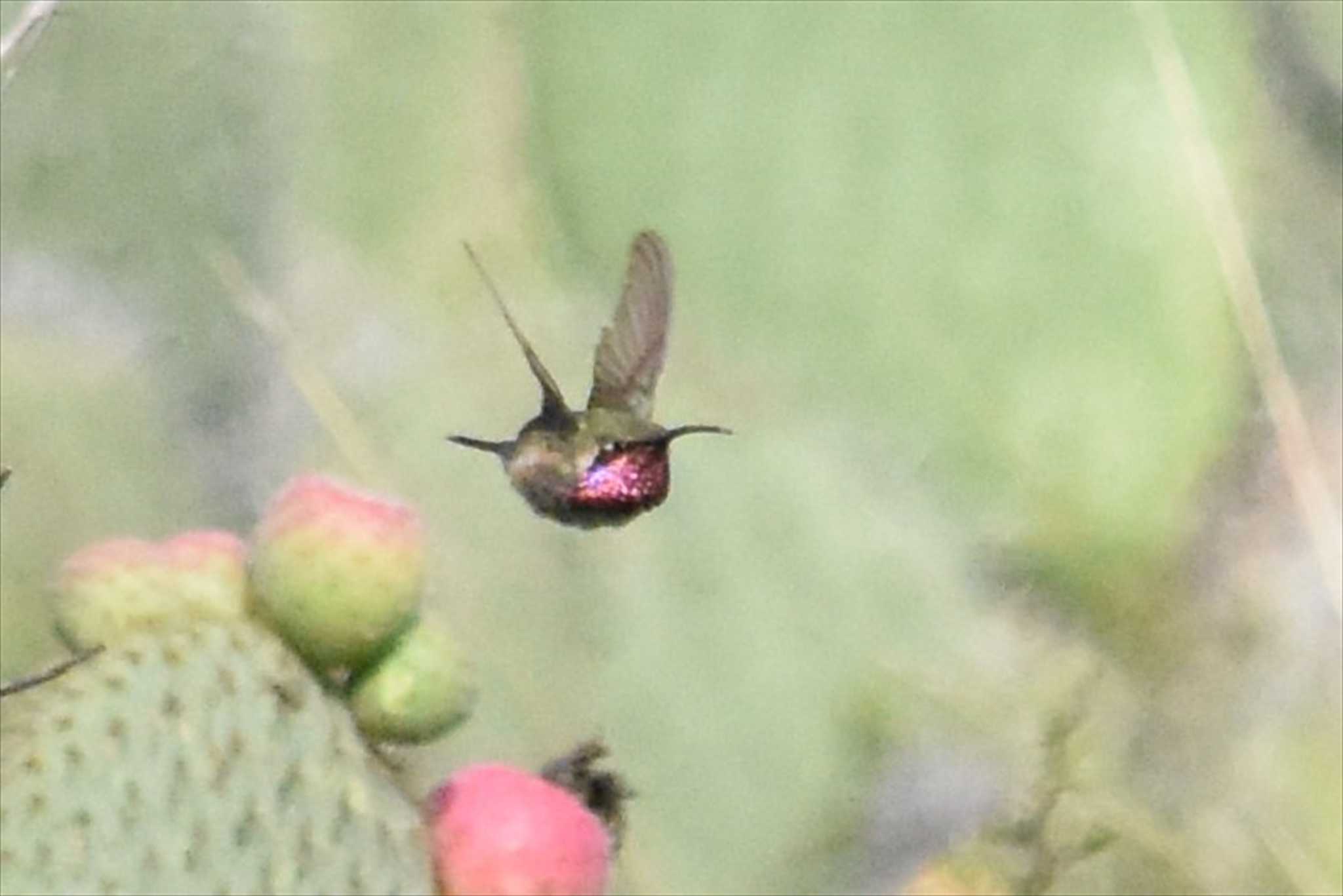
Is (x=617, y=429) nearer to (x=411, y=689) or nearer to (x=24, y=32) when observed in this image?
(x=411, y=689)

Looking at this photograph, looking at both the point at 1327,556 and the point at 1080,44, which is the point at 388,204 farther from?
the point at 1327,556

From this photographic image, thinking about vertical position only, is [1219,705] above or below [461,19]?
below

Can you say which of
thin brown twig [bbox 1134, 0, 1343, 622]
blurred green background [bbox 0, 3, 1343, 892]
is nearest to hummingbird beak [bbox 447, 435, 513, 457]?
blurred green background [bbox 0, 3, 1343, 892]

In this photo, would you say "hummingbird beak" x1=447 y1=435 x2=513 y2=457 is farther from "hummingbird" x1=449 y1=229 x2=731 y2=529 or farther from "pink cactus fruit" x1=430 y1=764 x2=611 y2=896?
"pink cactus fruit" x1=430 y1=764 x2=611 y2=896

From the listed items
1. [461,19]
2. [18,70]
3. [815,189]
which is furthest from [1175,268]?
[18,70]

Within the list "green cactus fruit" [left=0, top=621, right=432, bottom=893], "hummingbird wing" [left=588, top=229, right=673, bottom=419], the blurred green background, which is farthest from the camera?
the blurred green background

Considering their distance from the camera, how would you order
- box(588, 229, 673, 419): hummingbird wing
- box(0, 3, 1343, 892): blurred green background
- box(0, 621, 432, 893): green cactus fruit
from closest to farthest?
1. box(0, 621, 432, 893): green cactus fruit
2. box(588, 229, 673, 419): hummingbird wing
3. box(0, 3, 1343, 892): blurred green background
